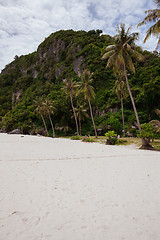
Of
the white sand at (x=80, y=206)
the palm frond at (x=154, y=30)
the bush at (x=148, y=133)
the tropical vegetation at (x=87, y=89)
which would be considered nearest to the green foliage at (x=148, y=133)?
the bush at (x=148, y=133)

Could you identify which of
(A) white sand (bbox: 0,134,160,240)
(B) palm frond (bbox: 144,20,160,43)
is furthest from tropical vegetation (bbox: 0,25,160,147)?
(A) white sand (bbox: 0,134,160,240)

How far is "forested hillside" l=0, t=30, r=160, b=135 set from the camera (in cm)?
2553

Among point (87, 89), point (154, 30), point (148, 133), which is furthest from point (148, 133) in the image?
point (87, 89)

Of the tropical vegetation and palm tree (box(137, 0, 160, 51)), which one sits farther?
the tropical vegetation

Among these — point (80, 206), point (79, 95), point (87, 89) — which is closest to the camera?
point (80, 206)

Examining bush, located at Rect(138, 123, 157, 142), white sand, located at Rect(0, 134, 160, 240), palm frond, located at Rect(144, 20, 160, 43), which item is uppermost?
palm frond, located at Rect(144, 20, 160, 43)

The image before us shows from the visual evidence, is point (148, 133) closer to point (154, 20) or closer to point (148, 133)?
point (148, 133)

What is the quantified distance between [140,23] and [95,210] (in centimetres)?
1400

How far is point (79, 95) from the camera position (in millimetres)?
36125

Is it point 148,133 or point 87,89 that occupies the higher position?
point 87,89

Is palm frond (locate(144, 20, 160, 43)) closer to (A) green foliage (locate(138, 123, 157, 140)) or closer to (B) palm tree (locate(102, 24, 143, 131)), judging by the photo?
(B) palm tree (locate(102, 24, 143, 131))

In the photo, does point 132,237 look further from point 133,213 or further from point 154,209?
point 154,209

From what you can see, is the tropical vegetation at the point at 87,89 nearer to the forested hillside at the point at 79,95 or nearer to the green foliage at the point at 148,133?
the forested hillside at the point at 79,95

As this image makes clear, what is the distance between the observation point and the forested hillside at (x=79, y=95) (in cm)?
2553
